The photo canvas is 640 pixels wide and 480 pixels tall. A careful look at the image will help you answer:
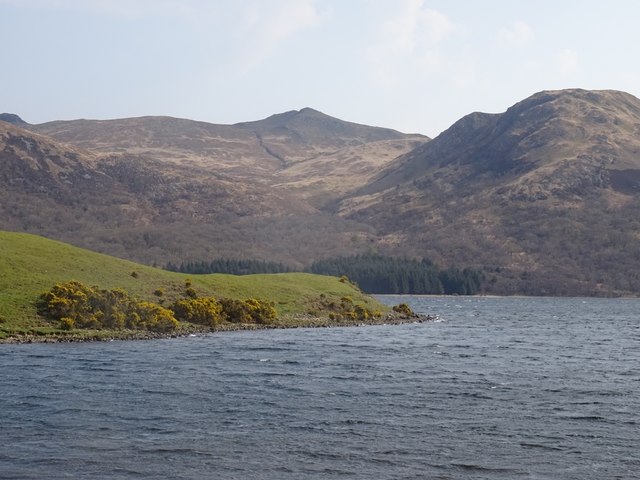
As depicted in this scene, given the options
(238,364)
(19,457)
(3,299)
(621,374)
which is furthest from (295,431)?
(3,299)

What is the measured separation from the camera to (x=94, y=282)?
107125mm

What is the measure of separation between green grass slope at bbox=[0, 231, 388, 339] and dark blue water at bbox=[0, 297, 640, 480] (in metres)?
13.1

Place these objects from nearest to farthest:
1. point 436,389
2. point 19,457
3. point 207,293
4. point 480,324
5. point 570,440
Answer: point 19,457
point 570,440
point 436,389
point 207,293
point 480,324

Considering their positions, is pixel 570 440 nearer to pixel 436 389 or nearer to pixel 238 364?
pixel 436 389

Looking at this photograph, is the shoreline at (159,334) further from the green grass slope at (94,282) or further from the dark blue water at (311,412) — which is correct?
the dark blue water at (311,412)

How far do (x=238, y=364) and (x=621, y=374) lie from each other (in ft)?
108

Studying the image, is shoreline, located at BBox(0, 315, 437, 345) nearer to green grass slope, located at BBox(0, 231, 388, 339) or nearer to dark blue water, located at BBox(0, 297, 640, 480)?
green grass slope, located at BBox(0, 231, 388, 339)

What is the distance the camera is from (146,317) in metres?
97.8

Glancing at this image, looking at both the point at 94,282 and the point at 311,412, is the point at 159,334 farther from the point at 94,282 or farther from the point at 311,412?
the point at 311,412

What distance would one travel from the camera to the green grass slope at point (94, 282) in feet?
294

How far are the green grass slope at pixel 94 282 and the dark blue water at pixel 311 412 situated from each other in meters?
13.1

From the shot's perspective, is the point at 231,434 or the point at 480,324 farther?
the point at 480,324

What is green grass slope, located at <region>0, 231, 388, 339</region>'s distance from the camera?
89.6 m

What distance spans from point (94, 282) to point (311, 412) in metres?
65.6
